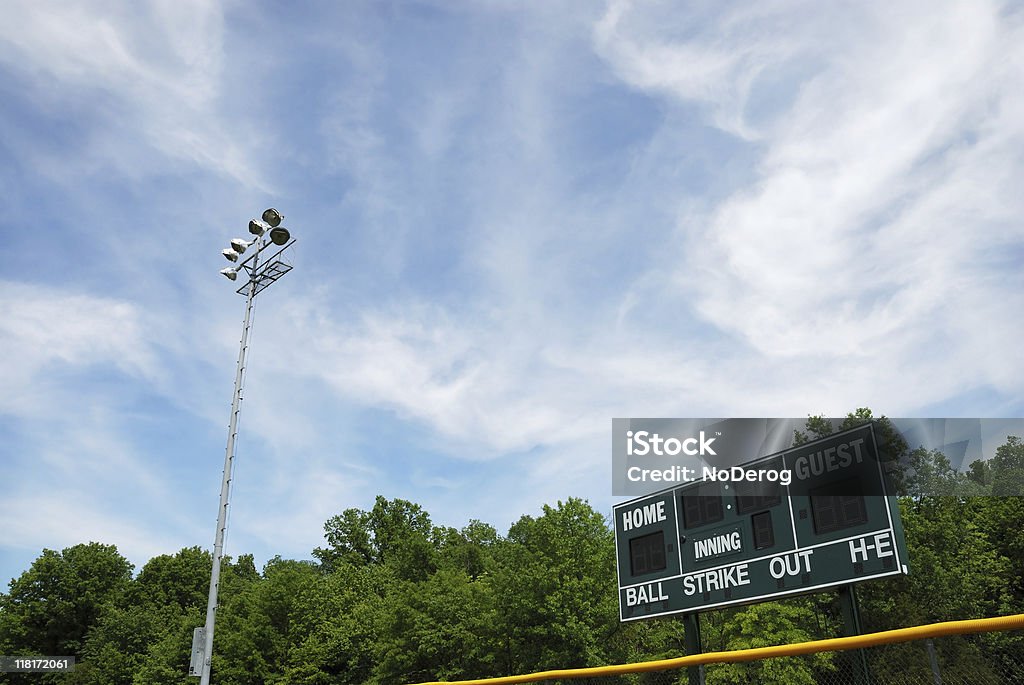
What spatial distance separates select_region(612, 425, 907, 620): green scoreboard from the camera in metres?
11.0

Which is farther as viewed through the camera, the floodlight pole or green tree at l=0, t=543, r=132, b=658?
green tree at l=0, t=543, r=132, b=658

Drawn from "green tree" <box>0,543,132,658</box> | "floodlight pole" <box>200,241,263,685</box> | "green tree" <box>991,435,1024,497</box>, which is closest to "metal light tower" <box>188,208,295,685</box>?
"floodlight pole" <box>200,241,263,685</box>

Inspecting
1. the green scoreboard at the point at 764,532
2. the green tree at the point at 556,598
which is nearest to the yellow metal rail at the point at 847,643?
the green scoreboard at the point at 764,532

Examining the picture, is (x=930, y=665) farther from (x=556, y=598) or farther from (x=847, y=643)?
(x=556, y=598)

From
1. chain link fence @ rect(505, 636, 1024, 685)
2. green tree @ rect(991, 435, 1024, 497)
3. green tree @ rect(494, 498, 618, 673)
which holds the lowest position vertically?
chain link fence @ rect(505, 636, 1024, 685)

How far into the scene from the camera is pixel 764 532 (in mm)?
12266

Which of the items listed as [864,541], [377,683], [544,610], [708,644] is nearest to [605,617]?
[544,610]

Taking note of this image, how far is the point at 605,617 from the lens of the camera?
27.3 metres

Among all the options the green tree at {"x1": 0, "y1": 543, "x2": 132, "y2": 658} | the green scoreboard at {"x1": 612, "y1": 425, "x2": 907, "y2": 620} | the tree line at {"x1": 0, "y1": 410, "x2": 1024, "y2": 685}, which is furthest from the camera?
the green tree at {"x1": 0, "y1": 543, "x2": 132, "y2": 658}

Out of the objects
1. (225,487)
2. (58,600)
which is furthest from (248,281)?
(58,600)

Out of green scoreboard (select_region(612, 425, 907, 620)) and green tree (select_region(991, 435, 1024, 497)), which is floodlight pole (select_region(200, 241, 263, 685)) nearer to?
green scoreboard (select_region(612, 425, 907, 620))

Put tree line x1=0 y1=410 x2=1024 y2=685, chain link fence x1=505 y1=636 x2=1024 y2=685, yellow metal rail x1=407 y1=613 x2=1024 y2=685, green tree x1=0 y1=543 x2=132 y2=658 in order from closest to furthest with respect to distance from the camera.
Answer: yellow metal rail x1=407 y1=613 x2=1024 y2=685 < chain link fence x1=505 y1=636 x2=1024 y2=685 < tree line x1=0 y1=410 x2=1024 y2=685 < green tree x1=0 y1=543 x2=132 y2=658

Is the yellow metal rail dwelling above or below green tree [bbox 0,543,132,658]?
below

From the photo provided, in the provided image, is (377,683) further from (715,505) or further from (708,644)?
(715,505)
